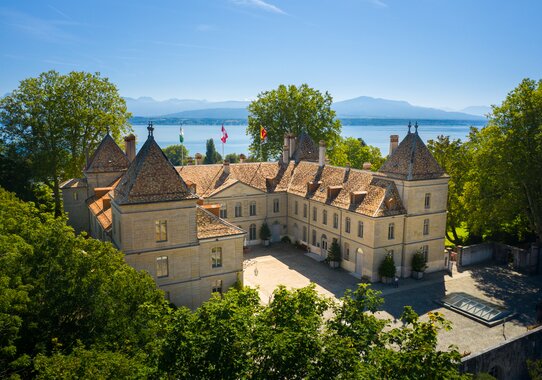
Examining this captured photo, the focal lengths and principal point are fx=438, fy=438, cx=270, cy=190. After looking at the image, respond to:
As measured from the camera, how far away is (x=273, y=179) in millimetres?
53781

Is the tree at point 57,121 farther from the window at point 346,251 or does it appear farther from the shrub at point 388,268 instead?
the shrub at point 388,268

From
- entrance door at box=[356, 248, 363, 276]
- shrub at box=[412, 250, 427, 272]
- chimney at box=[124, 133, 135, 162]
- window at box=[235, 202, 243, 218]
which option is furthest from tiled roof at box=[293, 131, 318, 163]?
chimney at box=[124, 133, 135, 162]

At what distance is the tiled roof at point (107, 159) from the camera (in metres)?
43.2

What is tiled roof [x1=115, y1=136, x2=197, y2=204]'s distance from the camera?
94.8 feet

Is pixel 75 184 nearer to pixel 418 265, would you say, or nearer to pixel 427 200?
pixel 418 265

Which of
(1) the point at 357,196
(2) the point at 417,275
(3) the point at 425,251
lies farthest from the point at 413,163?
(2) the point at 417,275

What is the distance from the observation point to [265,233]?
167 ft

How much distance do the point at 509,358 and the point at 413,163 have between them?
19.8m

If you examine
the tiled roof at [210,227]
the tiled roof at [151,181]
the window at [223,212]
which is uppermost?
the tiled roof at [151,181]

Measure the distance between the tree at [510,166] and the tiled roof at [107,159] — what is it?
35728 mm

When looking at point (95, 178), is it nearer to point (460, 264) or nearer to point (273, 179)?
point (273, 179)

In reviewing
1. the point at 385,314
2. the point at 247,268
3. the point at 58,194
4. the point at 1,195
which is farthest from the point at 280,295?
the point at 58,194

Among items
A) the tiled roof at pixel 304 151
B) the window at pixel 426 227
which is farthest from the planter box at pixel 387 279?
the tiled roof at pixel 304 151

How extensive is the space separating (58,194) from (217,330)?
4492cm
